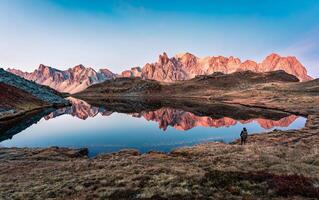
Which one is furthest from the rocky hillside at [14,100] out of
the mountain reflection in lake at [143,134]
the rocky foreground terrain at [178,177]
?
the rocky foreground terrain at [178,177]

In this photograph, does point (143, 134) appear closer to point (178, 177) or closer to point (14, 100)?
point (178, 177)

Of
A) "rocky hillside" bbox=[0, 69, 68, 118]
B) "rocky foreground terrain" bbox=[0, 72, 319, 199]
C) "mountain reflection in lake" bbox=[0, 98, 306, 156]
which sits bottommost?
"rocky foreground terrain" bbox=[0, 72, 319, 199]

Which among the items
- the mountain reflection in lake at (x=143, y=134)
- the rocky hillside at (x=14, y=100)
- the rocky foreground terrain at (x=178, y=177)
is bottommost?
the rocky foreground terrain at (x=178, y=177)

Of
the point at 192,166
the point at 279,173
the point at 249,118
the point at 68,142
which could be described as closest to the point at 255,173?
the point at 279,173

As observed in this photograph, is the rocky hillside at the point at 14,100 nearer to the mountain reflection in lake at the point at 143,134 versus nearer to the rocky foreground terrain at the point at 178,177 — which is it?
the mountain reflection in lake at the point at 143,134

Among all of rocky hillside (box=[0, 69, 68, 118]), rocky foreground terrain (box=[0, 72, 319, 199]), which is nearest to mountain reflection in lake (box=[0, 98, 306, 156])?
rocky hillside (box=[0, 69, 68, 118])

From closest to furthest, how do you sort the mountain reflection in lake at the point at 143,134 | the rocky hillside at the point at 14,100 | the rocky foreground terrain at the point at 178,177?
1. the rocky foreground terrain at the point at 178,177
2. the mountain reflection in lake at the point at 143,134
3. the rocky hillside at the point at 14,100

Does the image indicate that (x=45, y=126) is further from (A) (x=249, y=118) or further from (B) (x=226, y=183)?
(B) (x=226, y=183)

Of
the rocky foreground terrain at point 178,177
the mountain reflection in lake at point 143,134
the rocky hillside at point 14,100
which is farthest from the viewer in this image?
the rocky hillside at point 14,100

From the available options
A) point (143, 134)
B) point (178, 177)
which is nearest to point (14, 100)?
point (143, 134)

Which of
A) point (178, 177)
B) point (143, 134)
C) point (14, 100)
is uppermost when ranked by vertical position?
point (14, 100)

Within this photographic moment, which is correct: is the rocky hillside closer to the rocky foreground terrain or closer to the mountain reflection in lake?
the mountain reflection in lake

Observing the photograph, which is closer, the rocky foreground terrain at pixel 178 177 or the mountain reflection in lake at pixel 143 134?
the rocky foreground terrain at pixel 178 177

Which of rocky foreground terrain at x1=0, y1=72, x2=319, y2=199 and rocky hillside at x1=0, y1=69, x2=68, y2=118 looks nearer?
rocky foreground terrain at x1=0, y1=72, x2=319, y2=199
